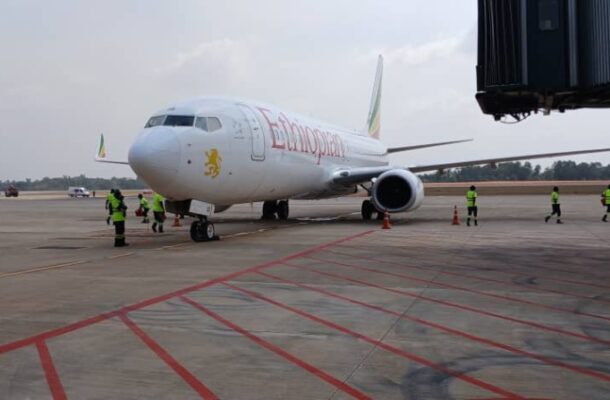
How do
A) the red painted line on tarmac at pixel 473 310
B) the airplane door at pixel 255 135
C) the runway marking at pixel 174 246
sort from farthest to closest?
the airplane door at pixel 255 135 → the runway marking at pixel 174 246 → the red painted line on tarmac at pixel 473 310

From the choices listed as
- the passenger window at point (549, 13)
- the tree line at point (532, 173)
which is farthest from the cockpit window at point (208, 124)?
the tree line at point (532, 173)

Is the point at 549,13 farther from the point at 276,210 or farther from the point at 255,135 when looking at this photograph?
the point at 276,210

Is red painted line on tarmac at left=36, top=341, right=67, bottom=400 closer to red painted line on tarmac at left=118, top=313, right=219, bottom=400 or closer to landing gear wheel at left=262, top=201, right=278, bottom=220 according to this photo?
red painted line on tarmac at left=118, top=313, right=219, bottom=400

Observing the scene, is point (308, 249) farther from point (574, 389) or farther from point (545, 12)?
point (574, 389)

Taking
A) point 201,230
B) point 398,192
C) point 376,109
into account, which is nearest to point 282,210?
point 398,192

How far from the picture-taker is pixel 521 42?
948 centimetres

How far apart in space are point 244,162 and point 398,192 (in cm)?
721

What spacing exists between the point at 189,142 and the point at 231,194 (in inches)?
84.9

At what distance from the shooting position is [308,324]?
6.14 m

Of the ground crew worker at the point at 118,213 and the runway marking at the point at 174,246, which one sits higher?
the ground crew worker at the point at 118,213

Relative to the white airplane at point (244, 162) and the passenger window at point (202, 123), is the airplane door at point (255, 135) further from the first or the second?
the passenger window at point (202, 123)

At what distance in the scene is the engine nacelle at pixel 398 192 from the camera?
20000mm

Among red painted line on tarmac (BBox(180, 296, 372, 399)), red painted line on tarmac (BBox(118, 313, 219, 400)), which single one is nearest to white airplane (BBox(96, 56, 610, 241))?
red painted line on tarmac (BBox(180, 296, 372, 399))

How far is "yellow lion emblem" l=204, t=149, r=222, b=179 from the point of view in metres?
14.0
